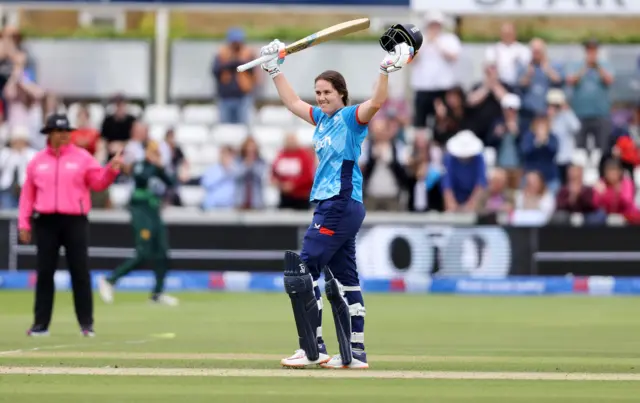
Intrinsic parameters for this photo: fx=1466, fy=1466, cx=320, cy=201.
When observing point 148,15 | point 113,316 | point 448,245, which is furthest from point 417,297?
point 148,15

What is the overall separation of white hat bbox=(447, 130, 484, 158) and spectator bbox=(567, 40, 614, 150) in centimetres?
246

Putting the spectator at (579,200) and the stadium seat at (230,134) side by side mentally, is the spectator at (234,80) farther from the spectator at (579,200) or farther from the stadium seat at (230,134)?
the spectator at (579,200)

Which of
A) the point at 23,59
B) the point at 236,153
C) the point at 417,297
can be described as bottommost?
the point at 417,297

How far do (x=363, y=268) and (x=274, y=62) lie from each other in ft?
32.2

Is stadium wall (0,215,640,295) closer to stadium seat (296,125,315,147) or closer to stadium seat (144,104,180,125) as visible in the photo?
stadium seat (296,125,315,147)

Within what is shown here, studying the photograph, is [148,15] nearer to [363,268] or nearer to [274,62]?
[363,268]

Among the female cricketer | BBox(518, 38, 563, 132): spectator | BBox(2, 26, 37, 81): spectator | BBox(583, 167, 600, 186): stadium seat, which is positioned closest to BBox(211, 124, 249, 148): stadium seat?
BBox(2, 26, 37, 81): spectator

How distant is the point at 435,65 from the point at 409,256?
349 centimetres

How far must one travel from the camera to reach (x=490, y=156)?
21719 millimetres

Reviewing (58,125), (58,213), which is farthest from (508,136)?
(58,213)

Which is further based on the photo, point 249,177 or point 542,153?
point 542,153

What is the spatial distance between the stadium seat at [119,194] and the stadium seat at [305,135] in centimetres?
288

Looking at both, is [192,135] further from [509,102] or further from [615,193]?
[615,193]

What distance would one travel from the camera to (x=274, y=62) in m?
10.2
